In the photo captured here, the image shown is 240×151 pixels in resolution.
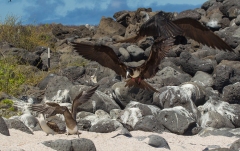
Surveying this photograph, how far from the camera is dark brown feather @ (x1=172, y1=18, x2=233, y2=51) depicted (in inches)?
292

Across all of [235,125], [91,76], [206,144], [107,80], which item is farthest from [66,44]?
[206,144]

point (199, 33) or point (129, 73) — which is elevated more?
point (199, 33)

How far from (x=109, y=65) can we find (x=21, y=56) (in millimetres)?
9276

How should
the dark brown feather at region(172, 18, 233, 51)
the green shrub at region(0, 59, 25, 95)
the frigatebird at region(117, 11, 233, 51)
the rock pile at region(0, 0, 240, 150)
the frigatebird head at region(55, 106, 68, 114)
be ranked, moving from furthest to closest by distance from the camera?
the green shrub at region(0, 59, 25, 95), the rock pile at region(0, 0, 240, 150), the dark brown feather at region(172, 18, 233, 51), the frigatebird head at region(55, 106, 68, 114), the frigatebird at region(117, 11, 233, 51)

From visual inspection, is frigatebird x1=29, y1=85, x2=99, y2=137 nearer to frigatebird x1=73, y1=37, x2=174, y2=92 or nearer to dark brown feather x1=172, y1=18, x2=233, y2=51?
frigatebird x1=73, y1=37, x2=174, y2=92

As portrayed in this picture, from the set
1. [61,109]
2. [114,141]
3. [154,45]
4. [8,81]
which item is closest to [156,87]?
[8,81]

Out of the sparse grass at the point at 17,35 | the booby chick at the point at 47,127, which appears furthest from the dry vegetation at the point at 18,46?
the booby chick at the point at 47,127

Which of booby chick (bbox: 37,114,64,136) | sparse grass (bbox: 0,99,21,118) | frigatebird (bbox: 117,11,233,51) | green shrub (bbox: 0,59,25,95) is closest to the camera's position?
frigatebird (bbox: 117,11,233,51)

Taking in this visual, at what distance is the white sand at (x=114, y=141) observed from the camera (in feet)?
20.9

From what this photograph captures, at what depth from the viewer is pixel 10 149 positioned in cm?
551

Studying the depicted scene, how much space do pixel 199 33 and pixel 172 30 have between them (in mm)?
1091

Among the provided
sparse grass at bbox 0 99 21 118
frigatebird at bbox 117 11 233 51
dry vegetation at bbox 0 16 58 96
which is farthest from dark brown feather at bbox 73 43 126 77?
dry vegetation at bbox 0 16 58 96

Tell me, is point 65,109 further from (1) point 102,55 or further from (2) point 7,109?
(2) point 7,109

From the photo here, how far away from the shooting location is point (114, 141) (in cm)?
702
